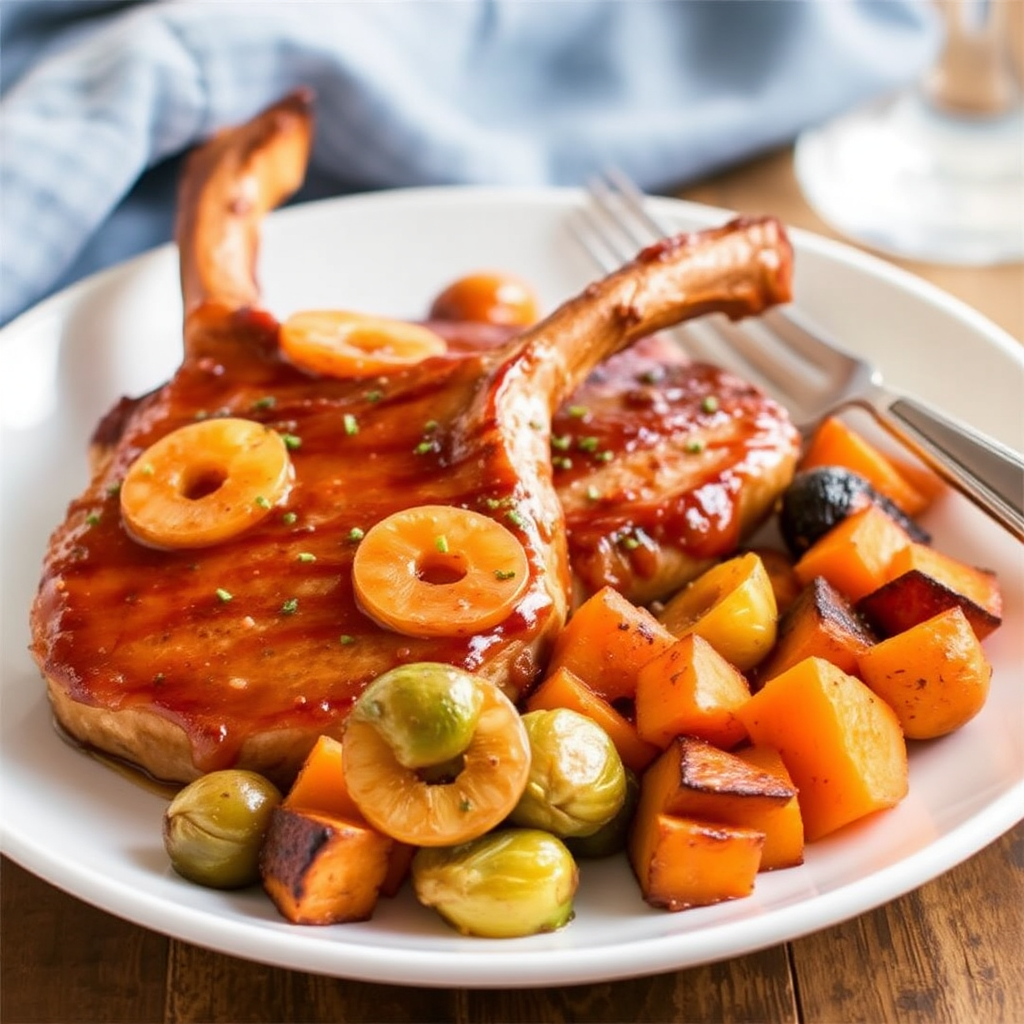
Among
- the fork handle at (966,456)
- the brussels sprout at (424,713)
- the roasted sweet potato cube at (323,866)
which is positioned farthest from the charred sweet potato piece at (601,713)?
the fork handle at (966,456)

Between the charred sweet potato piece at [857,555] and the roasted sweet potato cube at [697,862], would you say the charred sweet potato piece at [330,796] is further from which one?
the charred sweet potato piece at [857,555]


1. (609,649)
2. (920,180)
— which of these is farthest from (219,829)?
(920,180)

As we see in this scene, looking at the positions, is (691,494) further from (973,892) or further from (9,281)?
(9,281)

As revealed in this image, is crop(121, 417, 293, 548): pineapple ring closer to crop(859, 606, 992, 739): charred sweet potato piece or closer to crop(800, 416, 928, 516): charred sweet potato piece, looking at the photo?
crop(859, 606, 992, 739): charred sweet potato piece

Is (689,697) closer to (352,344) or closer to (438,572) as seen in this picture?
(438,572)

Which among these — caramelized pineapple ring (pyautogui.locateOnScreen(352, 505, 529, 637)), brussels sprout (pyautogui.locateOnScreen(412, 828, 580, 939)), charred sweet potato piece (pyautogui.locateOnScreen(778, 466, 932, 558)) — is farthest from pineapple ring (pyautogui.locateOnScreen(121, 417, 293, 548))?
charred sweet potato piece (pyautogui.locateOnScreen(778, 466, 932, 558))
